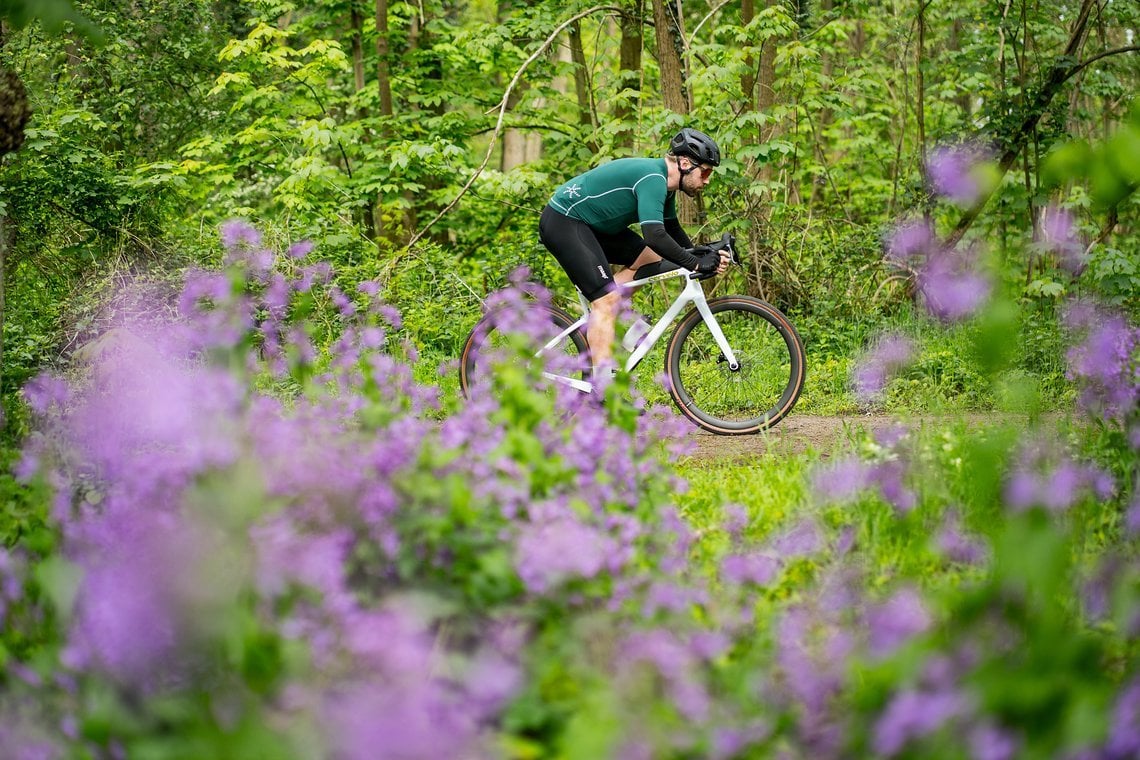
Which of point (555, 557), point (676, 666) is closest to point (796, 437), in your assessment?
point (555, 557)

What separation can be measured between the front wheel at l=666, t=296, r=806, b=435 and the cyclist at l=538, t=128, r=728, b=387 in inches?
16.6

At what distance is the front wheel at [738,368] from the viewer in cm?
612

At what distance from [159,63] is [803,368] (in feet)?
35.9

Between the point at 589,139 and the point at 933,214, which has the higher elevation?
the point at 589,139

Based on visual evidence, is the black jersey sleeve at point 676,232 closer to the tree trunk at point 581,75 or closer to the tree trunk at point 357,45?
the tree trunk at point 581,75

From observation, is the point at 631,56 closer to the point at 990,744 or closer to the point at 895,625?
the point at 895,625

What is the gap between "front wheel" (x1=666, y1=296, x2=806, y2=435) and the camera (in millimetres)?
6121

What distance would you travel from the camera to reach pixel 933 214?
11.0 metres

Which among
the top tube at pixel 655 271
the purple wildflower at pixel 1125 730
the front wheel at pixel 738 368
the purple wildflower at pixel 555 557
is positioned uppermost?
the purple wildflower at pixel 555 557

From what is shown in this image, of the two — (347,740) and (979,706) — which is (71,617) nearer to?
(347,740)

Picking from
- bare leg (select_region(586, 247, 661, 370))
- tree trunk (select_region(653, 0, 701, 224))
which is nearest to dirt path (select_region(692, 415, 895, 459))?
bare leg (select_region(586, 247, 661, 370))

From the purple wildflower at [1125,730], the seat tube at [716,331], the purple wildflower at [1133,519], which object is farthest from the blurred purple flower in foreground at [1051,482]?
the seat tube at [716,331]

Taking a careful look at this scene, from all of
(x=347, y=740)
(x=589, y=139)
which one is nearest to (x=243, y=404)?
(x=347, y=740)

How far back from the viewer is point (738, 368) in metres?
6.17
